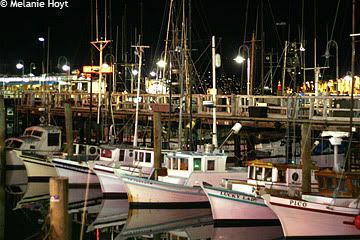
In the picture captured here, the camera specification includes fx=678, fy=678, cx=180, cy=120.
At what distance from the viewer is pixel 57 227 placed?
18.7 metres

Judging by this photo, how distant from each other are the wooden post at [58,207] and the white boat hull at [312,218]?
8.70m

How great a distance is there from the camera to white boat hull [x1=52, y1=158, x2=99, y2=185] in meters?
37.6

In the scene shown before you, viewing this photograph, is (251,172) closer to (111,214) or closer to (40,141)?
(111,214)

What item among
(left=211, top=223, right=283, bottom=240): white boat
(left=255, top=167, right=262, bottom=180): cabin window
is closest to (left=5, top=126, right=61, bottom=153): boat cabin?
(left=211, top=223, right=283, bottom=240): white boat

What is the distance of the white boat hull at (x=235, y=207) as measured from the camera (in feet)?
89.7

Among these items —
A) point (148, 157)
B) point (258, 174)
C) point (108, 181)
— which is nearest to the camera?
point (258, 174)

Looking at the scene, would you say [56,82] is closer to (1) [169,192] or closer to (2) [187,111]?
(2) [187,111]

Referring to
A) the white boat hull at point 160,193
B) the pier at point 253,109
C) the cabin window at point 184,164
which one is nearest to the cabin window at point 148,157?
the pier at point 253,109

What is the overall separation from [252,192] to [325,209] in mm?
4471

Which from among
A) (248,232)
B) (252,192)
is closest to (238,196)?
(252,192)

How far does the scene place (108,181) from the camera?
34.6 metres

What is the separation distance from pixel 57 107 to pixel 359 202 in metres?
34.9

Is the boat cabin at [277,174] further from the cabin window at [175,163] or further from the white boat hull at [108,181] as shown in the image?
the white boat hull at [108,181]

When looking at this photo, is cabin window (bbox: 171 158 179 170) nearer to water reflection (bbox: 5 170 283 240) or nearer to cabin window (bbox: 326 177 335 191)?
Answer: water reflection (bbox: 5 170 283 240)
